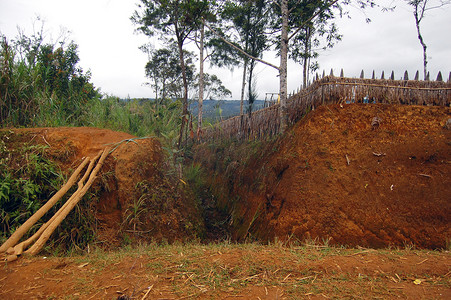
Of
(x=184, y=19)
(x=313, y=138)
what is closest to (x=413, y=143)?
(x=313, y=138)

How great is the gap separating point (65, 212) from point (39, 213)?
244mm

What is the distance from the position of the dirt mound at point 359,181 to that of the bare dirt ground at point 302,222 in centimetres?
2

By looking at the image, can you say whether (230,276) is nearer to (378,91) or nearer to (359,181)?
(359,181)

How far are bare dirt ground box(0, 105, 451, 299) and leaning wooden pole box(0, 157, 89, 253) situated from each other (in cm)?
31

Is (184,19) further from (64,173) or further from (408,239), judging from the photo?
(408,239)

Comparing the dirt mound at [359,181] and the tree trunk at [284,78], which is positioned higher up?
the tree trunk at [284,78]

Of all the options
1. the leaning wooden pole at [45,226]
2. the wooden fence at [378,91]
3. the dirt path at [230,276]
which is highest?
the wooden fence at [378,91]

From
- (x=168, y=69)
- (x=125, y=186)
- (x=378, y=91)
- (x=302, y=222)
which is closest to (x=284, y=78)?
(x=378, y=91)

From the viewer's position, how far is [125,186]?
4.20 metres

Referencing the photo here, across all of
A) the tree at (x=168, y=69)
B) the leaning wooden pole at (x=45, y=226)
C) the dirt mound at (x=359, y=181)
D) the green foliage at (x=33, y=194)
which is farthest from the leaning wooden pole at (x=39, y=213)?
the tree at (x=168, y=69)

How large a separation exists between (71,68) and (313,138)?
6307 mm

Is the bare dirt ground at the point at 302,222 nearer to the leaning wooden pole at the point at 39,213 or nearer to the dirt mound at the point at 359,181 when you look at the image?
the dirt mound at the point at 359,181

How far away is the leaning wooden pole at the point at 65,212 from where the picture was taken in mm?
2598

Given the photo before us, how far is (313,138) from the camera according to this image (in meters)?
5.10
